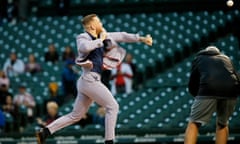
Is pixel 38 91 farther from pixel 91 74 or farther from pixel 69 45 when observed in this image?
pixel 91 74

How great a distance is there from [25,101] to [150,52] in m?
3.40

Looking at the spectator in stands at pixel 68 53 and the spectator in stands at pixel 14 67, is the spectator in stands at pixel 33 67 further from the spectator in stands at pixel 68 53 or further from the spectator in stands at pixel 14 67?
the spectator in stands at pixel 68 53

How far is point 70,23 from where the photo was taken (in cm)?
2295

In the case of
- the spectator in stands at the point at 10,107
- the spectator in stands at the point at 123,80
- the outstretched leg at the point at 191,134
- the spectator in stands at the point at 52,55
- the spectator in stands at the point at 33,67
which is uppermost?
the spectator in stands at the point at 52,55

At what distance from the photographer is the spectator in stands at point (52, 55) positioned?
2153 cm

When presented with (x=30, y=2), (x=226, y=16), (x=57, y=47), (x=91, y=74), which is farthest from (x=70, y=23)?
(x=91, y=74)

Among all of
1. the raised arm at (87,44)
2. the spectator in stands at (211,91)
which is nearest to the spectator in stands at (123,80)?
the spectator in stands at (211,91)

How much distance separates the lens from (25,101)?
787 inches

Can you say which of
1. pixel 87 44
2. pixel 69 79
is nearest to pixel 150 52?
pixel 69 79

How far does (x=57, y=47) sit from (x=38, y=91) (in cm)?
195

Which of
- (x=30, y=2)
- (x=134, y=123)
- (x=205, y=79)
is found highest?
(x=30, y=2)

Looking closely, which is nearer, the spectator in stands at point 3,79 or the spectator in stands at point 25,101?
the spectator in stands at point 25,101

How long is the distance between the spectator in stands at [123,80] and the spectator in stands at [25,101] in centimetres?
201

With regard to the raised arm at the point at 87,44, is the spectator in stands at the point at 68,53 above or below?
below
